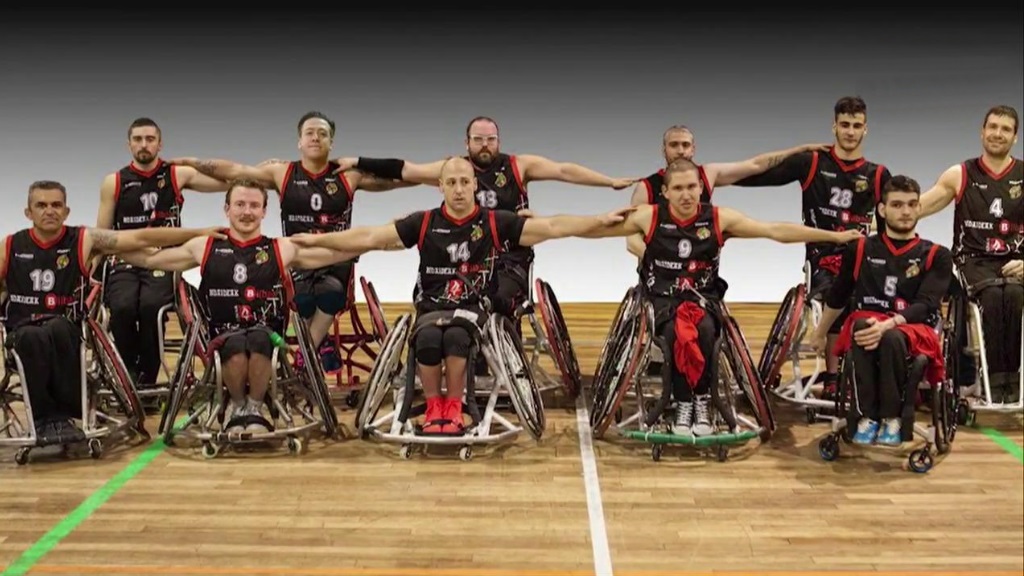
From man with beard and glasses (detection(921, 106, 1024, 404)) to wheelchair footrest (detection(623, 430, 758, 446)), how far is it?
52.6 inches

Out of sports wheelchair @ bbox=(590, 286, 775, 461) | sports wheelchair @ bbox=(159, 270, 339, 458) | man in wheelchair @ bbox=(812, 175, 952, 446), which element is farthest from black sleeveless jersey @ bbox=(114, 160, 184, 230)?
man in wheelchair @ bbox=(812, 175, 952, 446)

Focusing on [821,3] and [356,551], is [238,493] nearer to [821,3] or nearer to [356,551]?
[356,551]

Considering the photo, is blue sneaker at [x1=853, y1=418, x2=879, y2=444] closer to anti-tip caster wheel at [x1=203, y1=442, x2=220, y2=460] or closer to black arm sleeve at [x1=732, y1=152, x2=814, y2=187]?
black arm sleeve at [x1=732, y1=152, x2=814, y2=187]

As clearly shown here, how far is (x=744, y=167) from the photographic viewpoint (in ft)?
17.4

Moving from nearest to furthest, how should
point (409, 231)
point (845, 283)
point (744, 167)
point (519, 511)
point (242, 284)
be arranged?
point (519, 511)
point (845, 283)
point (242, 284)
point (409, 231)
point (744, 167)

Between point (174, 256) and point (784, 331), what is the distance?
2.60 m

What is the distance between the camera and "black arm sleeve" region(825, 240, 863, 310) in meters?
4.25

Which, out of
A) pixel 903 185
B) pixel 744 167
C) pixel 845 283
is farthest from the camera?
pixel 744 167

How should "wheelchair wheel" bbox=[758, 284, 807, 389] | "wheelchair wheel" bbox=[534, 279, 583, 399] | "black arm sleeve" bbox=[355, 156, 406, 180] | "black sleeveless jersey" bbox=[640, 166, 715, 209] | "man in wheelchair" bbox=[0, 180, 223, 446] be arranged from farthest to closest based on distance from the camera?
"black arm sleeve" bbox=[355, 156, 406, 180], "black sleeveless jersey" bbox=[640, 166, 715, 209], "wheelchair wheel" bbox=[534, 279, 583, 399], "wheelchair wheel" bbox=[758, 284, 807, 389], "man in wheelchair" bbox=[0, 180, 223, 446]

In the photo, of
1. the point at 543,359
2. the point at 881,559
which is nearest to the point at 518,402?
the point at 881,559

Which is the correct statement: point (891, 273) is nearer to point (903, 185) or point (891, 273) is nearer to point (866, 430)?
point (903, 185)

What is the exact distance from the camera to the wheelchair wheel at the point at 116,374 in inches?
175

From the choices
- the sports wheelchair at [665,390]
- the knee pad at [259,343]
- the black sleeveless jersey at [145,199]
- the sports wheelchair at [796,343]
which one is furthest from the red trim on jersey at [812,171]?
the black sleeveless jersey at [145,199]

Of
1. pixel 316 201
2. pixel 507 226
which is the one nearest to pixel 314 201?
pixel 316 201
